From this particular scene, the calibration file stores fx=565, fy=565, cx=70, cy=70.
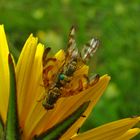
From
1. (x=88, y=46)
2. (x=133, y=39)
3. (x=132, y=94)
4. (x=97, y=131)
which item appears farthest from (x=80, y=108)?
(x=133, y=39)

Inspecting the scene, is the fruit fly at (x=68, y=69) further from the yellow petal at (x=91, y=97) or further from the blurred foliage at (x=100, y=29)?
the blurred foliage at (x=100, y=29)

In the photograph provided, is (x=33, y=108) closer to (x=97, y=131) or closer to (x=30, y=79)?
(x=30, y=79)

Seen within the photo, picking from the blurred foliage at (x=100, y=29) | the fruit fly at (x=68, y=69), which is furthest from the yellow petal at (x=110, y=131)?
the blurred foliage at (x=100, y=29)

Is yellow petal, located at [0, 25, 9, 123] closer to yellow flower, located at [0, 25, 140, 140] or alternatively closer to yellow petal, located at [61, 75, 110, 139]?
yellow flower, located at [0, 25, 140, 140]

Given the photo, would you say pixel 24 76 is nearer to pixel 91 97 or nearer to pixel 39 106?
pixel 39 106

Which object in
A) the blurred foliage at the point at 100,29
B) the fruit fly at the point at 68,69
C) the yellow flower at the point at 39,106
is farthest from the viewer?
the blurred foliage at the point at 100,29

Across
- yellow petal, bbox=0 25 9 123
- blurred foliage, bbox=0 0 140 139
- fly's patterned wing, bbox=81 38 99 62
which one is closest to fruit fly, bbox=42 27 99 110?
fly's patterned wing, bbox=81 38 99 62

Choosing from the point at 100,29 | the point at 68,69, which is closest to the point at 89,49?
the point at 68,69
